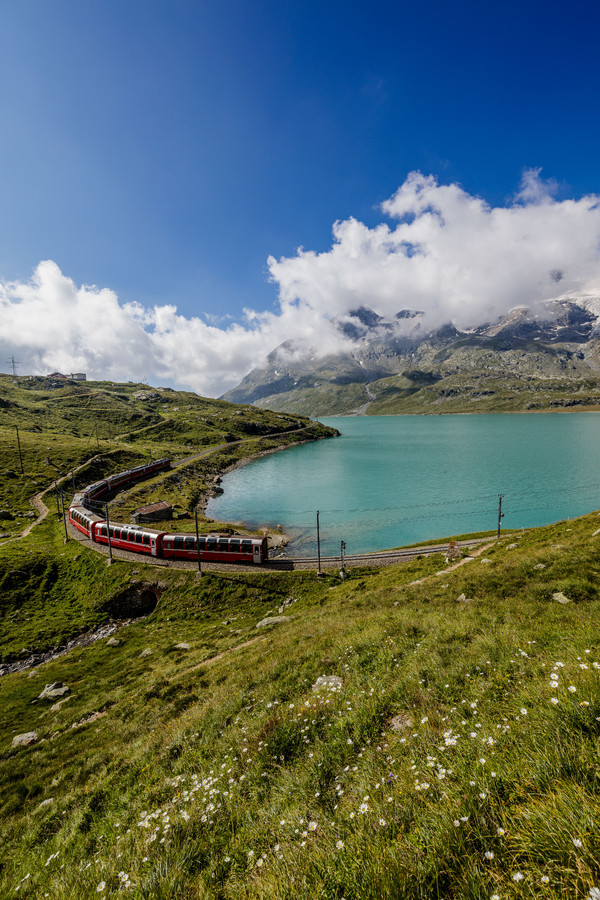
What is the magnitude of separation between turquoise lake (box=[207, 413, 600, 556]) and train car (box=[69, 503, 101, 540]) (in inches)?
1105

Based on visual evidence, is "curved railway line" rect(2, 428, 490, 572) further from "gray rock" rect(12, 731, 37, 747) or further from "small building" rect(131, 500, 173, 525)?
"gray rock" rect(12, 731, 37, 747)

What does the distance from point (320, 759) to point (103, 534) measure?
160 ft

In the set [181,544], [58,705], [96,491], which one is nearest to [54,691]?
[58,705]

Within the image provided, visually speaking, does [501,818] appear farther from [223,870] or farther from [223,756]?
[223,756]

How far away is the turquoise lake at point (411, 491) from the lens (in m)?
62.4

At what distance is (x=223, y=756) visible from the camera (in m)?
7.54

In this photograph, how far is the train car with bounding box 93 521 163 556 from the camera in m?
41.0

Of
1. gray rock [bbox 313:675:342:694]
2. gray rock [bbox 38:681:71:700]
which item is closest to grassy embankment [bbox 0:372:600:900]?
gray rock [bbox 313:675:342:694]

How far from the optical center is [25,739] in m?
16.2

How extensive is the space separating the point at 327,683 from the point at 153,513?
61.5 meters

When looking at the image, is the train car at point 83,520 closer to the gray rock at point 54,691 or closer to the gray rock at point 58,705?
the gray rock at point 54,691

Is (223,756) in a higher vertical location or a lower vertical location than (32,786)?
higher

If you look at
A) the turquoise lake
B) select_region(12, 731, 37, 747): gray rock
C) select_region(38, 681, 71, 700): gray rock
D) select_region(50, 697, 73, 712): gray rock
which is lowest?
the turquoise lake

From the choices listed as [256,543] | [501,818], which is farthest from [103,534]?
[501,818]
